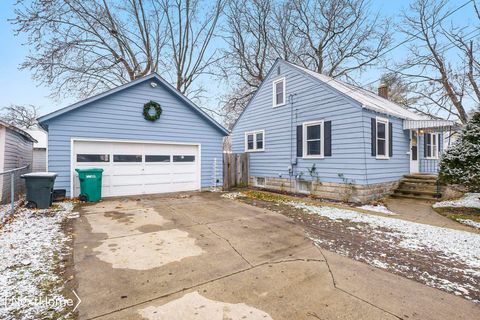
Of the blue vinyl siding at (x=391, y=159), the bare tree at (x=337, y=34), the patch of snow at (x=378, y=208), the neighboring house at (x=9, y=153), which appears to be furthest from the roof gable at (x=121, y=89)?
the bare tree at (x=337, y=34)

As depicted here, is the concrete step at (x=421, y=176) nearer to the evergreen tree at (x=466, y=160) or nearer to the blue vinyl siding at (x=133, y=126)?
the evergreen tree at (x=466, y=160)

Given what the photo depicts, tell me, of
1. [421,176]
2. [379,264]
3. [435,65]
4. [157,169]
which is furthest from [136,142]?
[435,65]

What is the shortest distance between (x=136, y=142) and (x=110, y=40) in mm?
12431

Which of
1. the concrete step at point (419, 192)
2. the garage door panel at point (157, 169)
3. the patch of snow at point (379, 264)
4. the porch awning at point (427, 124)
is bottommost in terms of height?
the patch of snow at point (379, 264)

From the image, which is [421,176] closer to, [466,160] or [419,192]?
[419,192]

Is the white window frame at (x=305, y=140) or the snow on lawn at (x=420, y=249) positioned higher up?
A: the white window frame at (x=305, y=140)

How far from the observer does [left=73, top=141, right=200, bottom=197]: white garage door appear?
27.7ft

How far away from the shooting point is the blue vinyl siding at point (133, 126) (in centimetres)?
788

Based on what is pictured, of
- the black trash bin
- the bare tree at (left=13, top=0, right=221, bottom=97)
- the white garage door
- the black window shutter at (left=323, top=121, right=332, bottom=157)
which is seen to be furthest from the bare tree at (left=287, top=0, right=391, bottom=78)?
the black trash bin

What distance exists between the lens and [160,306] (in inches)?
94.8

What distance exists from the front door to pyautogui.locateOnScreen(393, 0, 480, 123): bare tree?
29.5 feet

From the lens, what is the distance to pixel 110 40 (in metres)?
16.9

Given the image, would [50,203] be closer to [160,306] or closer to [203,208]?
[203,208]

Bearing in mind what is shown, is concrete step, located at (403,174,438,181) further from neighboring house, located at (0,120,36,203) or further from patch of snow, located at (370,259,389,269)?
neighboring house, located at (0,120,36,203)
